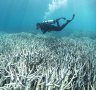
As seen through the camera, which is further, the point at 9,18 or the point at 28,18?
the point at 28,18

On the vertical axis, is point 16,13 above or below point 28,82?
above

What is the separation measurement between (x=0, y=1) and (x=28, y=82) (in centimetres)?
9900

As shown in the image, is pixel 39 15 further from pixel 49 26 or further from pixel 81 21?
pixel 49 26

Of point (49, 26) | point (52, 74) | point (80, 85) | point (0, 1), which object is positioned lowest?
point (80, 85)

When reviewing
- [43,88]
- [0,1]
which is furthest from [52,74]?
[0,1]

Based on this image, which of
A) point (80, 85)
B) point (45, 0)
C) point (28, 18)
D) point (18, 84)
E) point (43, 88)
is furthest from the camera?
point (28, 18)

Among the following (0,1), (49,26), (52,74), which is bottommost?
(52,74)

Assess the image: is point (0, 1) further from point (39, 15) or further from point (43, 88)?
point (43, 88)

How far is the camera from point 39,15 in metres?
156

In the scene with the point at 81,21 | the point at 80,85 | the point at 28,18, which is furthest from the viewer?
the point at 81,21

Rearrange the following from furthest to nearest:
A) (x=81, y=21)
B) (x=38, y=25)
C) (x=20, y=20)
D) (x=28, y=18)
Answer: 1. (x=81, y=21)
2. (x=28, y=18)
3. (x=20, y=20)
4. (x=38, y=25)

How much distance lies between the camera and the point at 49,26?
10.9m

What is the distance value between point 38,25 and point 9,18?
5348 inches

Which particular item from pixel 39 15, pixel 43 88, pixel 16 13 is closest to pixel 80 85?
pixel 43 88
